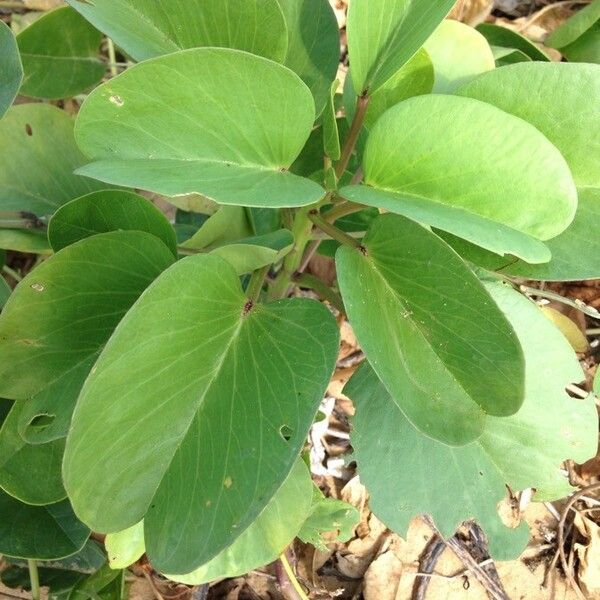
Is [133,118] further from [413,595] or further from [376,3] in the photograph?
[413,595]

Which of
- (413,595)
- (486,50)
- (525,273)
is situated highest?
(486,50)

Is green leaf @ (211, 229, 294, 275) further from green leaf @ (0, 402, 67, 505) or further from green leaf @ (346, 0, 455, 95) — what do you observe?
green leaf @ (0, 402, 67, 505)

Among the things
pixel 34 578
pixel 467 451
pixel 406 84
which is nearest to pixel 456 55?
pixel 406 84

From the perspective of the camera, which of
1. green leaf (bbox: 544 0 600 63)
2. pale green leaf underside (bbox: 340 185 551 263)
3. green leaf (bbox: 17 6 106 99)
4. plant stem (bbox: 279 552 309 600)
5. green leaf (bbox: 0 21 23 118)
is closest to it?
pale green leaf underside (bbox: 340 185 551 263)

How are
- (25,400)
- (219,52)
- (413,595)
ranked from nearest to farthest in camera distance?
(219,52)
(25,400)
(413,595)

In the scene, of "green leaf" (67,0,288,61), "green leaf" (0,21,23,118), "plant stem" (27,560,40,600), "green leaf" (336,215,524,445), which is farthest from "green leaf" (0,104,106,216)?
"plant stem" (27,560,40,600)

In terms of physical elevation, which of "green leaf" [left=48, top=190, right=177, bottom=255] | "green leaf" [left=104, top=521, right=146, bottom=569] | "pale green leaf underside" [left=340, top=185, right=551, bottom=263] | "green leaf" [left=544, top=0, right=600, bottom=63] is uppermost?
"pale green leaf underside" [left=340, top=185, right=551, bottom=263]

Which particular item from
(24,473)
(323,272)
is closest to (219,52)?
(24,473)
